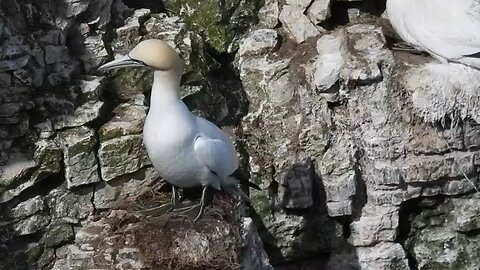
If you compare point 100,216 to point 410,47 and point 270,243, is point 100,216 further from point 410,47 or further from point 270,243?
point 410,47

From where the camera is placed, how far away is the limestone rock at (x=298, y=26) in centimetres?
454

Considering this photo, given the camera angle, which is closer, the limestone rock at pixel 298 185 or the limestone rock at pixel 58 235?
the limestone rock at pixel 58 235

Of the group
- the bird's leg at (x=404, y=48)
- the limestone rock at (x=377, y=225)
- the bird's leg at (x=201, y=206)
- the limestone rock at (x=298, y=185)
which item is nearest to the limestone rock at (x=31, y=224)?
the bird's leg at (x=201, y=206)

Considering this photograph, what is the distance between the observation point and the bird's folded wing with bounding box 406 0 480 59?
161 inches

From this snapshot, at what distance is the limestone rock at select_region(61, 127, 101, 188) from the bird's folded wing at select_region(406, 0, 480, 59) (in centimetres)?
152

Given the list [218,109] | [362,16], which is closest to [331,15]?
[362,16]

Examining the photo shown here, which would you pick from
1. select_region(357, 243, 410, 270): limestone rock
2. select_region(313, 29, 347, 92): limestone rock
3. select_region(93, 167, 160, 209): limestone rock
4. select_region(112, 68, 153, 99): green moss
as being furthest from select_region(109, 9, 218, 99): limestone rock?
select_region(357, 243, 410, 270): limestone rock

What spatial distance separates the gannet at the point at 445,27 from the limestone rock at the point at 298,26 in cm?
47

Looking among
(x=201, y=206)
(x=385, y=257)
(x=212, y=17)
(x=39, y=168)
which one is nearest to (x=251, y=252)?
(x=201, y=206)

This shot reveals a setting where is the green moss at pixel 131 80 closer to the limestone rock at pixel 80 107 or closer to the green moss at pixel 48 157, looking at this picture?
the limestone rock at pixel 80 107

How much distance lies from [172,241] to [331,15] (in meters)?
1.75

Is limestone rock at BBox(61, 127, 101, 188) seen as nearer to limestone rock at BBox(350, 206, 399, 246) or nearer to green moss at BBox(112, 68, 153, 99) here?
green moss at BBox(112, 68, 153, 99)

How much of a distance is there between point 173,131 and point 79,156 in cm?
63

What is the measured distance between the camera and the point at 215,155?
3.37m
